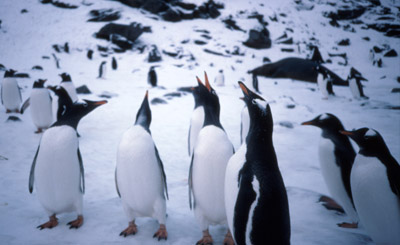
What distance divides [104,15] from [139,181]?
1200 inches

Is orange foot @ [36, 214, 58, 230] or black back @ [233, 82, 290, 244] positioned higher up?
black back @ [233, 82, 290, 244]

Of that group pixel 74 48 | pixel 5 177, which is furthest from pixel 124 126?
pixel 74 48

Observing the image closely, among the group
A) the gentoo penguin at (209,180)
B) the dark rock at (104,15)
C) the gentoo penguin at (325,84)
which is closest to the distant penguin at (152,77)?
the gentoo penguin at (325,84)

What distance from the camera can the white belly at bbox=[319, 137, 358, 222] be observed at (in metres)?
2.21

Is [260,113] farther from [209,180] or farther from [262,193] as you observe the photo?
[209,180]

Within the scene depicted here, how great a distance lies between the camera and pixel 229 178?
1458mm

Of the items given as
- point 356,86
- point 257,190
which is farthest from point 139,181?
point 356,86

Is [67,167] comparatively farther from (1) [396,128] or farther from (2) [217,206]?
(1) [396,128]

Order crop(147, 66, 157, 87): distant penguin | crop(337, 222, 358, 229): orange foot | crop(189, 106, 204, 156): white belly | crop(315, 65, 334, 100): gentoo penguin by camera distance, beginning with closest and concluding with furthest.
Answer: crop(337, 222, 358, 229): orange foot < crop(189, 106, 204, 156): white belly < crop(315, 65, 334, 100): gentoo penguin < crop(147, 66, 157, 87): distant penguin

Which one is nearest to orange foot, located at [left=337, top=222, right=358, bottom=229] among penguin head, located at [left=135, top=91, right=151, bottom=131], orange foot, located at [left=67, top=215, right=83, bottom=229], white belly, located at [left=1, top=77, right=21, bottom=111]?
penguin head, located at [left=135, top=91, right=151, bottom=131]

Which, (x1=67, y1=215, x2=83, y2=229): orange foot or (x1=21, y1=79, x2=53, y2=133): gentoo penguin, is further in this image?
(x1=21, y1=79, x2=53, y2=133): gentoo penguin

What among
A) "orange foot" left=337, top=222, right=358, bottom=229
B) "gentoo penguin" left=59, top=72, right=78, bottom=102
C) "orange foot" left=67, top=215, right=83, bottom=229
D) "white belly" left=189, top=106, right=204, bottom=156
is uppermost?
"white belly" left=189, top=106, right=204, bottom=156

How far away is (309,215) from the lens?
7.36 feet

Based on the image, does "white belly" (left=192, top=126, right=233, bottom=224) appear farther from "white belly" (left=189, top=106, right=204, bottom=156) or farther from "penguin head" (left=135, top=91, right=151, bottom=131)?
"white belly" (left=189, top=106, right=204, bottom=156)
